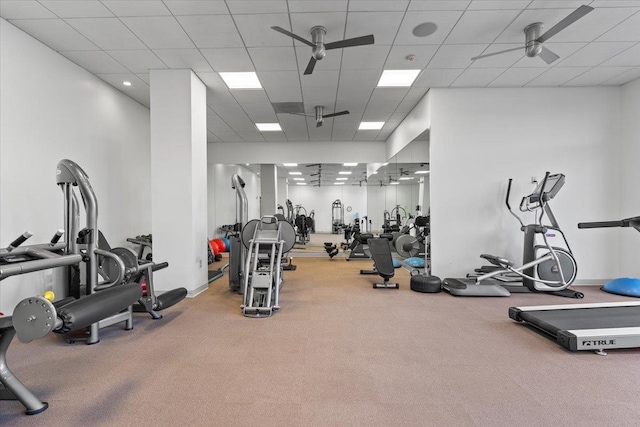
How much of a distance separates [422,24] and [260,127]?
4.81m

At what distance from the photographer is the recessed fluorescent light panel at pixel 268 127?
726 centimetres

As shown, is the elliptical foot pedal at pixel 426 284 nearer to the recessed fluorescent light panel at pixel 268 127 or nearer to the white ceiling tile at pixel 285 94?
the white ceiling tile at pixel 285 94

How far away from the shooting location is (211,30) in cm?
356

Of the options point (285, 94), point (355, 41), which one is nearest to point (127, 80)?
point (285, 94)

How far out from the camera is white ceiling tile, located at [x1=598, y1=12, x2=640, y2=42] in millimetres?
3428

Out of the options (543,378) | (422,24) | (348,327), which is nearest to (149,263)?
(348,327)

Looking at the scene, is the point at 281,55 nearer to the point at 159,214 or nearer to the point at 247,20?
the point at 247,20

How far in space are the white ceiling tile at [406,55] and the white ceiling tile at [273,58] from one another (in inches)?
52.3

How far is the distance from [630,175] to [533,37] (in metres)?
3.31

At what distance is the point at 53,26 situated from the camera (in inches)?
136

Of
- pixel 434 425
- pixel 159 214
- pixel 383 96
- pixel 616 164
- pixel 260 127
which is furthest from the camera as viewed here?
pixel 260 127

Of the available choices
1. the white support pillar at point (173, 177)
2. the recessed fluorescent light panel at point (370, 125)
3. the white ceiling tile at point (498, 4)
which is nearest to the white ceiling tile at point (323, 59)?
the white ceiling tile at point (498, 4)

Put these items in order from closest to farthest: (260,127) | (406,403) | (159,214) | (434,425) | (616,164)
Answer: (434,425) → (406,403) → (159,214) → (616,164) → (260,127)

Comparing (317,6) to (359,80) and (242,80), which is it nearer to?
(359,80)
